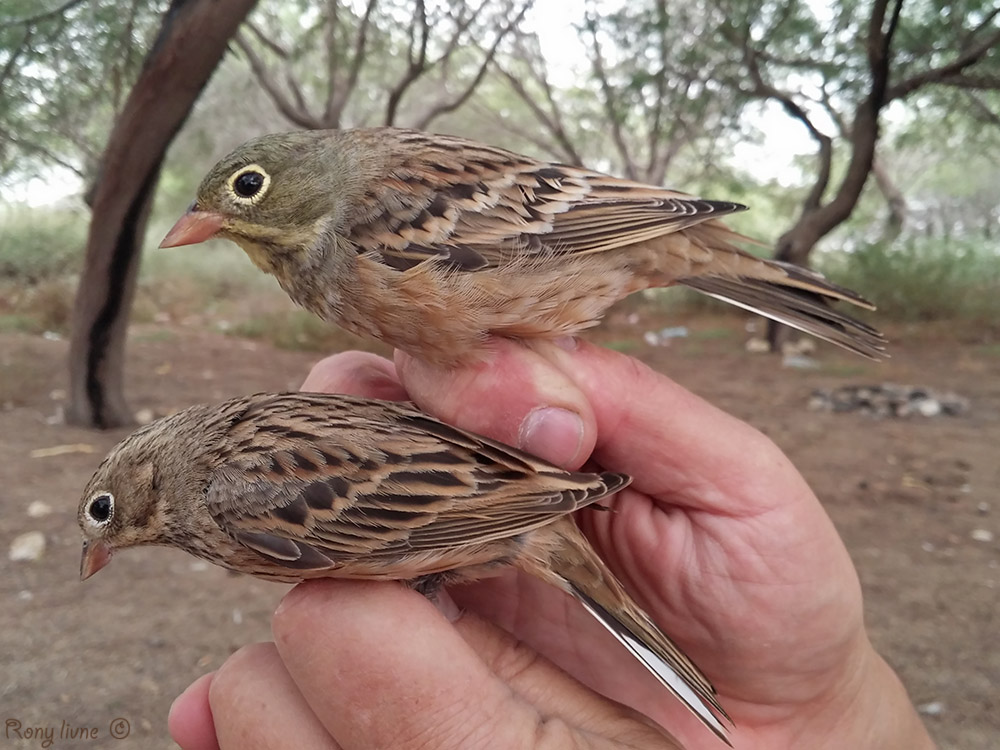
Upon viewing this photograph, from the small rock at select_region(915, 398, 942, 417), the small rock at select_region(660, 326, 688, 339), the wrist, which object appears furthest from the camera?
the small rock at select_region(660, 326, 688, 339)

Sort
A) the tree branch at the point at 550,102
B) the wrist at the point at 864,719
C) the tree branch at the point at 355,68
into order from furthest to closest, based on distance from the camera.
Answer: the tree branch at the point at 550,102 < the tree branch at the point at 355,68 < the wrist at the point at 864,719

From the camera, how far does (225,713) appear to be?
1605 millimetres

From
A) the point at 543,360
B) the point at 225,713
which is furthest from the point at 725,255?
the point at 225,713

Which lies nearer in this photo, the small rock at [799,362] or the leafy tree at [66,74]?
the leafy tree at [66,74]

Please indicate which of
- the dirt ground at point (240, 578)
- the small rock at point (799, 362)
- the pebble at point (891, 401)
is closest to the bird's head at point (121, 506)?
the dirt ground at point (240, 578)

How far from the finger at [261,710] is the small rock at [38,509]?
131 inches

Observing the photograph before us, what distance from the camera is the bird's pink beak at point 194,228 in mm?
1920

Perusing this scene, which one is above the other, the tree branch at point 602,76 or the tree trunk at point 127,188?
the tree branch at point 602,76

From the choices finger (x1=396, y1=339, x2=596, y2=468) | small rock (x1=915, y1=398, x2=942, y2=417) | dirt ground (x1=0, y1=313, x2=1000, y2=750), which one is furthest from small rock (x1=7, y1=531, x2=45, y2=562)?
small rock (x1=915, y1=398, x2=942, y2=417)

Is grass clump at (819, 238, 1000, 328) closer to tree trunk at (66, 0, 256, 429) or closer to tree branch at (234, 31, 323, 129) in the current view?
tree branch at (234, 31, 323, 129)

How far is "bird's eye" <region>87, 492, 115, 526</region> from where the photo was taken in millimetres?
1816

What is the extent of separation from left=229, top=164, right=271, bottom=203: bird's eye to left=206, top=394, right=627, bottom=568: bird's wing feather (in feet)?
2.11

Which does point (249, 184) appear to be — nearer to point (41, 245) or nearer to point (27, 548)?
point (27, 548)

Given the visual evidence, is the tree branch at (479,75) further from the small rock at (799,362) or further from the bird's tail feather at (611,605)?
the bird's tail feather at (611,605)
